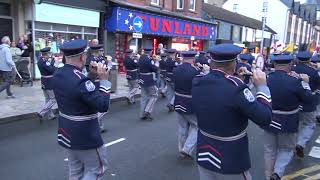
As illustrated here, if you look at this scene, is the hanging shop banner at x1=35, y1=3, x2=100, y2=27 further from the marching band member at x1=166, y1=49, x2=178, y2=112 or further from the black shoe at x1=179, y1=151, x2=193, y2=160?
the black shoe at x1=179, y1=151, x2=193, y2=160

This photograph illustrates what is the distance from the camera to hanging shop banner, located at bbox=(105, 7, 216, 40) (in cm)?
1923

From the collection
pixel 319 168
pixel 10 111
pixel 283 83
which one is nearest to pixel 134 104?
pixel 10 111

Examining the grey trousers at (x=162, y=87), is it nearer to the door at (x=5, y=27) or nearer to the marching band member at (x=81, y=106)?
the door at (x=5, y=27)

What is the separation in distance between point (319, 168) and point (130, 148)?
131 inches

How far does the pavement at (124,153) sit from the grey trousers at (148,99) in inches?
16.0

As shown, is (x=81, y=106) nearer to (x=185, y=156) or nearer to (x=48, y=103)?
(x=185, y=156)

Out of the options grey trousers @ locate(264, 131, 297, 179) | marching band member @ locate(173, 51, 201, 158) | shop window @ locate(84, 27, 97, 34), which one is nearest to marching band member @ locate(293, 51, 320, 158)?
grey trousers @ locate(264, 131, 297, 179)

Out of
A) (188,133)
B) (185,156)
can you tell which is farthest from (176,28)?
(185,156)

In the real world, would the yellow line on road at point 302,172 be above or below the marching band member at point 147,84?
below

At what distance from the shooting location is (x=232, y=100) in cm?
341

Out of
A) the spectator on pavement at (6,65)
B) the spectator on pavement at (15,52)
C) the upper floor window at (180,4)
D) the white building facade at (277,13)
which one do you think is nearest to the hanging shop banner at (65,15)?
the spectator on pavement at (15,52)

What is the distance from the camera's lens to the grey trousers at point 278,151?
5453 mm

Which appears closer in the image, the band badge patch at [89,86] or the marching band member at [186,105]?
the band badge patch at [89,86]

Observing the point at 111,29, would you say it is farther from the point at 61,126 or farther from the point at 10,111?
the point at 61,126
